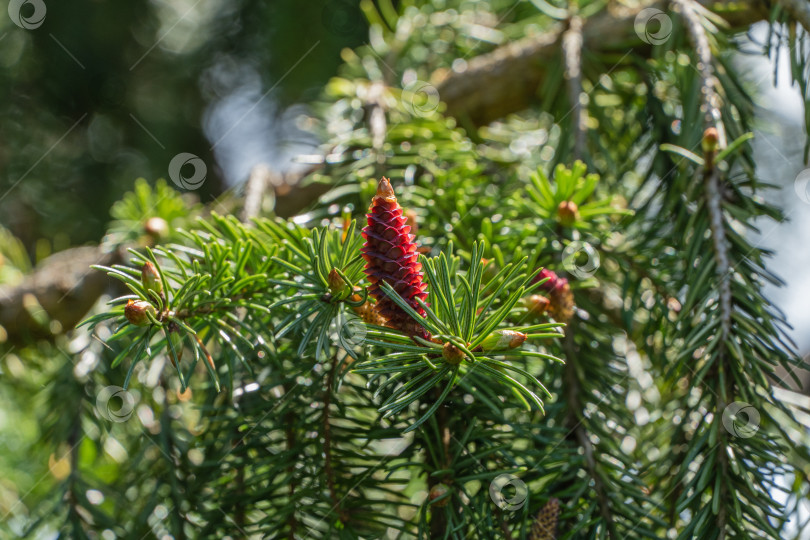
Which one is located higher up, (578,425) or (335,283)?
(335,283)

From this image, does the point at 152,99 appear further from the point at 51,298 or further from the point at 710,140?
the point at 710,140

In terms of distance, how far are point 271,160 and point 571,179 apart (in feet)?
3.40

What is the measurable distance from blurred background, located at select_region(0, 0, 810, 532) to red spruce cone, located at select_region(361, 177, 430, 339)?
3.11 ft

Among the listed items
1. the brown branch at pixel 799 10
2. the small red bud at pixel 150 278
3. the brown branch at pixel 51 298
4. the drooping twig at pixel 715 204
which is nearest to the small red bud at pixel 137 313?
the small red bud at pixel 150 278

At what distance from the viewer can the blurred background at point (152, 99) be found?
1.45m

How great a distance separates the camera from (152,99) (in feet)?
5.14

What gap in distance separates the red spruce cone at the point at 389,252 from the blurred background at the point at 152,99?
95 cm

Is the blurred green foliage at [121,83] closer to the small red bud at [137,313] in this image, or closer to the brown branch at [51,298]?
the brown branch at [51,298]

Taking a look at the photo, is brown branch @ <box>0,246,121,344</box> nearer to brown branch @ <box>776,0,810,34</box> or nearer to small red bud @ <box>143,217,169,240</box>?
small red bud @ <box>143,217,169,240</box>

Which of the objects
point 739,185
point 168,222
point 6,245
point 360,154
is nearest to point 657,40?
point 739,185

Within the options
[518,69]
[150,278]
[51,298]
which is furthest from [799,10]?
[51,298]

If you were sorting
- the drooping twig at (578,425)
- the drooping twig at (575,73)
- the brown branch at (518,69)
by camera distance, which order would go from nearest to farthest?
1. the drooping twig at (578,425)
2. the drooping twig at (575,73)
3. the brown branch at (518,69)

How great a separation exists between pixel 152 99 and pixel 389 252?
1.34 meters

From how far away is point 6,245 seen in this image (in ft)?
3.67
